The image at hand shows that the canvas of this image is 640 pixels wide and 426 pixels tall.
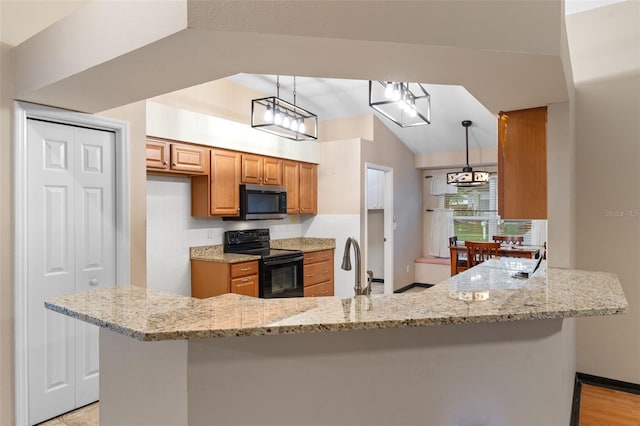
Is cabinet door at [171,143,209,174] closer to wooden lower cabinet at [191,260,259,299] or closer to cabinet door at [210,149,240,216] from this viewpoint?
cabinet door at [210,149,240,216]

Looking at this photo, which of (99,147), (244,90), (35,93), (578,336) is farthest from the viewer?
(244,90)

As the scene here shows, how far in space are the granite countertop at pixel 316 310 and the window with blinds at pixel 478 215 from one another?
5.07m

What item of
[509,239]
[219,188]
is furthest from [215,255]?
[509,239]

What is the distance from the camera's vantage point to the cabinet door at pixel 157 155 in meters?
3.41

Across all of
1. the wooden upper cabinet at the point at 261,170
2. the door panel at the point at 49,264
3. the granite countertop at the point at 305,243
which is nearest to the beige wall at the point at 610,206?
the granite countertop at the point at 305,243

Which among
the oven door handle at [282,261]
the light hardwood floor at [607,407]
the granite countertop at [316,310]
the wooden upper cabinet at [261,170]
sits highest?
the wooden upper cabinet at [261,170]

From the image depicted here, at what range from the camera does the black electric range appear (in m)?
4.19

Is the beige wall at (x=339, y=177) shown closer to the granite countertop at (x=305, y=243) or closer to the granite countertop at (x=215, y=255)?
the granite countertop at (x=305, y=243)

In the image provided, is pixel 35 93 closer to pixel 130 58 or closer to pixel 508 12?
pixel 130 58

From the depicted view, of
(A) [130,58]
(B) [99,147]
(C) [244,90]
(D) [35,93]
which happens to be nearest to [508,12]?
(A) [130,58]

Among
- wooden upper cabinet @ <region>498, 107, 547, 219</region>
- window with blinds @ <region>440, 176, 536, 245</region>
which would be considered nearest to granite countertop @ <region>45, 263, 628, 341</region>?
wooden upper cabinet @ <region>498, 107, 547, 219</region>

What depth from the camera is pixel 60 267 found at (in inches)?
98.9

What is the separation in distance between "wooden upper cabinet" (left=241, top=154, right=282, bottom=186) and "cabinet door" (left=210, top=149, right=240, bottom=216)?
125 millimetres

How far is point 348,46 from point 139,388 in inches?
58.6
